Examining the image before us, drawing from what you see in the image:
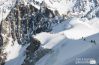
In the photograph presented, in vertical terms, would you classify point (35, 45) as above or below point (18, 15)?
below

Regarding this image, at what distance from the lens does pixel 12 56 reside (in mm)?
164125

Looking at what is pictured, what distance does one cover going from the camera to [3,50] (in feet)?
570

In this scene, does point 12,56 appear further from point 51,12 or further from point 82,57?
point 82,57

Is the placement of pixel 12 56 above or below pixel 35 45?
above

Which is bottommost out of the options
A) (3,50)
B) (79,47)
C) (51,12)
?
(79,47)

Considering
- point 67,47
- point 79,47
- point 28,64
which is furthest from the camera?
point 28,64

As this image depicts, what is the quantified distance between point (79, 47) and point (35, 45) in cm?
6227

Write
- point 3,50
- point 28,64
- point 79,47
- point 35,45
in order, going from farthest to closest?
1. point 3,50
2. point 35,45
3. point 28,64
4. point 79,47

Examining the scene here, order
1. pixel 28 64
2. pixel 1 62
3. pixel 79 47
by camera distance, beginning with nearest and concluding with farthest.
→ pixel 79 47
pixel 28 64
pixel 1 62

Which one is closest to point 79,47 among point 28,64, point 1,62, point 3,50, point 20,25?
point 28,64

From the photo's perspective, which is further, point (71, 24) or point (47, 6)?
point (47, 6)

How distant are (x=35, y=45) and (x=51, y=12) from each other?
46686mm

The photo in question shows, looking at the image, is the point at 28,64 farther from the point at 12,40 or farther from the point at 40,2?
the point at 40,2

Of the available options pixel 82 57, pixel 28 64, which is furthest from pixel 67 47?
pixel 28 64
